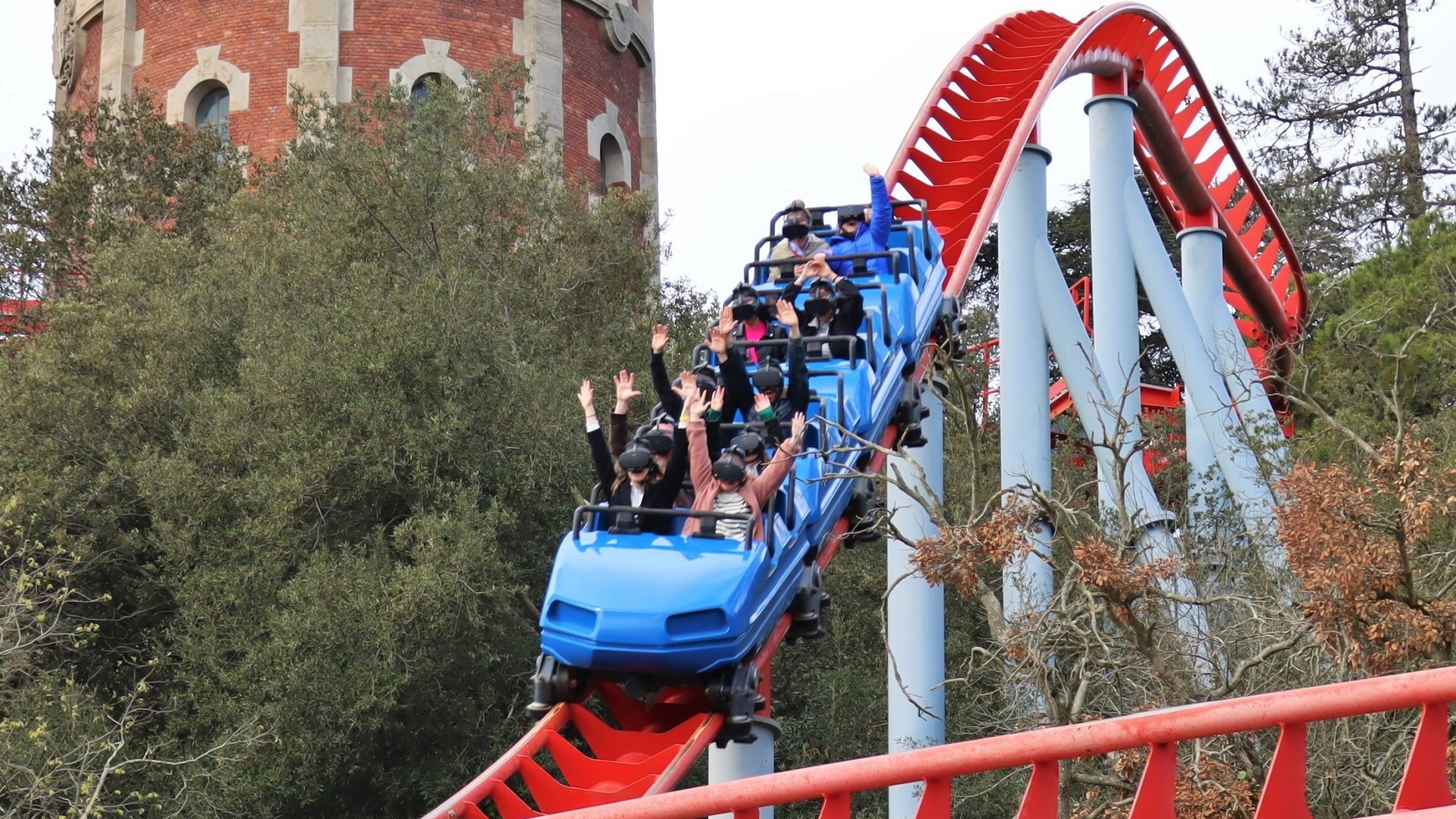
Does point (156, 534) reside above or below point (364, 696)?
above

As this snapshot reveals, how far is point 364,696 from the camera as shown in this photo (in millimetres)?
12008

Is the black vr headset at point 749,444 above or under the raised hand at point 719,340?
under

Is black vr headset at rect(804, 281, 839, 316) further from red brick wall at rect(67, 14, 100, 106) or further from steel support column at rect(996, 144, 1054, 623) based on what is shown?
red brick wall at rect(67, 14, 100, 106)

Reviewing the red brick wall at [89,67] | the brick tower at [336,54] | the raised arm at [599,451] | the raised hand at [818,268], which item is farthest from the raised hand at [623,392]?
the red brick wall at [89,67]

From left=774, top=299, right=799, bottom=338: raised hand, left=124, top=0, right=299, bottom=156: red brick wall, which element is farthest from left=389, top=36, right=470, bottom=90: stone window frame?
left=774, top=299, right=799, bottom=338: raised hand

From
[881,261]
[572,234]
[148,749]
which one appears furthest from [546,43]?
[148,749]

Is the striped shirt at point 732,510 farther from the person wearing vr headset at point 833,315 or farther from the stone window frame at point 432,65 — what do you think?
the stone window frame at point 432,65

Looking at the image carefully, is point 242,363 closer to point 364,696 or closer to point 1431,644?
point 364,696

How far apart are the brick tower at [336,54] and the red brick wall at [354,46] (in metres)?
0.02

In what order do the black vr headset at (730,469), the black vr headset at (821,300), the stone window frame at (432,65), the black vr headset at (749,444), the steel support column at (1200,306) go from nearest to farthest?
the black vr headset at (730,469)
the black vr headset at (749,444)
the black vr headset at (821,300)
the steel support column at (1200,306)
the stone window frame at (432,65)

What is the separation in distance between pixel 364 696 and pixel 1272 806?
26.9 ft

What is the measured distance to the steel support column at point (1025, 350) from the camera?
14016 mm

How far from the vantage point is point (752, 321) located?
412 inches

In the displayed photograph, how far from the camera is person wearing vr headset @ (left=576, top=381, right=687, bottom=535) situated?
8258 mm
